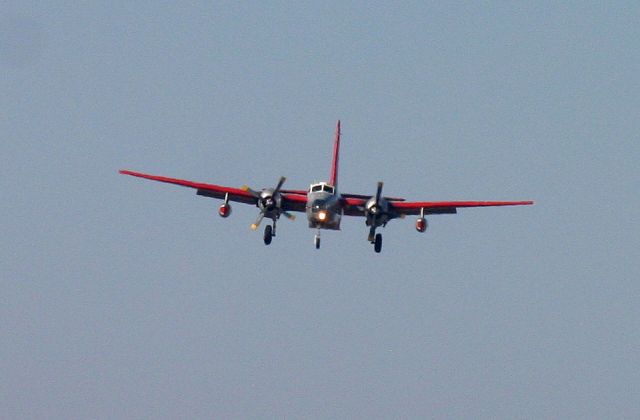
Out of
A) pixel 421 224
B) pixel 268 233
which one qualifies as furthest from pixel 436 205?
pixel 268 233

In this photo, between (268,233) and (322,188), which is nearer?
(322,188)

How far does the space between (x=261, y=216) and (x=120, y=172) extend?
8.80m

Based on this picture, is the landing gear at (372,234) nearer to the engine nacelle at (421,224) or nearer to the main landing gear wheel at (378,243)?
the main landing gear wheel at (378,243)

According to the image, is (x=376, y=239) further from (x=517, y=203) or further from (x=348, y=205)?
(x=517, y=203)

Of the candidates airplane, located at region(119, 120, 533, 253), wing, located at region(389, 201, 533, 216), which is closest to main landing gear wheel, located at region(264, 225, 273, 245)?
airplane, located at region(119, 120, 533, 253)

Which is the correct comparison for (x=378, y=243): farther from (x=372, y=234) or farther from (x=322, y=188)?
(x=322, y=188)

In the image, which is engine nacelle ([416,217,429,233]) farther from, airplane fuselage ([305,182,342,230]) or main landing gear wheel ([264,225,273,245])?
main landing gear wheel ([264,225,273,245])

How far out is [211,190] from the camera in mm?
78812

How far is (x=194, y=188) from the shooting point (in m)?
79.3

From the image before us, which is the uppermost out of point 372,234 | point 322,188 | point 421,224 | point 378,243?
point 322,188

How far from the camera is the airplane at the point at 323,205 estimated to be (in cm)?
7444

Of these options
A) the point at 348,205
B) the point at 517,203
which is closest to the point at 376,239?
Answer: the point at 348,205

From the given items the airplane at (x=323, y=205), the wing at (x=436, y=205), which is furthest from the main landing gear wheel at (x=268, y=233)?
the wing at (x=436, y=205)

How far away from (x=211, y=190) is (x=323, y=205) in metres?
8.16
